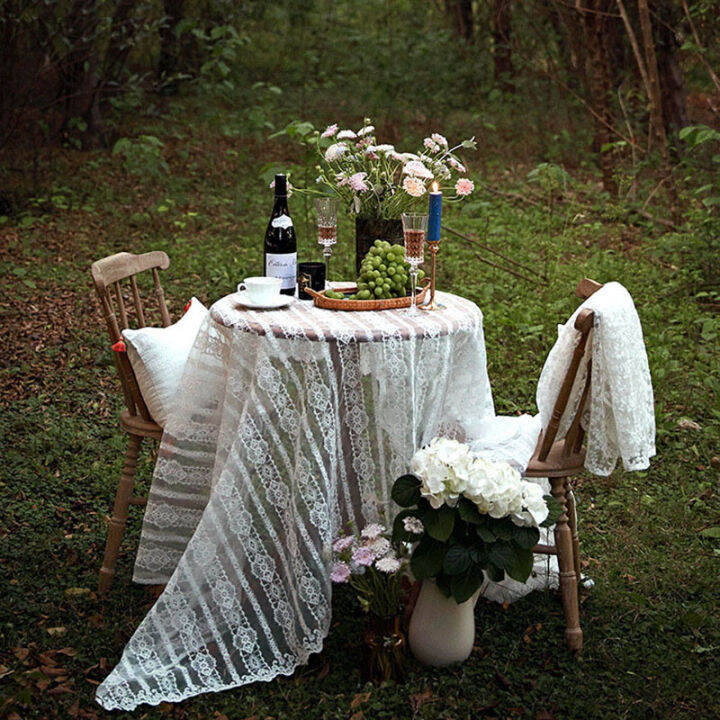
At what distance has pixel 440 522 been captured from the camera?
8.04 feet

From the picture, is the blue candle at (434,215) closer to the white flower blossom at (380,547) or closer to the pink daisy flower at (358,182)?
the pink daisy flower at (358,182)

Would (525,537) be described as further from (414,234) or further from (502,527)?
(414,234)

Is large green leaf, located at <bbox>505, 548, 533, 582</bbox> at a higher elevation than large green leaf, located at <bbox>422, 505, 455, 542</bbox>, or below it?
below

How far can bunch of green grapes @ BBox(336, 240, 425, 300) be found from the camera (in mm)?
2873

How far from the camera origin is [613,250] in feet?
22.0

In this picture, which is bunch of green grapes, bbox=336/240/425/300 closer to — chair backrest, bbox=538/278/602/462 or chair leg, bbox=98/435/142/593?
chair backrest, bbox=538/278/602/462

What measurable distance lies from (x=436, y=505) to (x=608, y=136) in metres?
6.16

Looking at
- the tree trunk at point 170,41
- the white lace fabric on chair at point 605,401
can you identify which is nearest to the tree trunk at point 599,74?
the tree trunk at point 170,41

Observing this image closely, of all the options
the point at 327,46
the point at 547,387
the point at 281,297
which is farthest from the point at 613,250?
the point at 327,46

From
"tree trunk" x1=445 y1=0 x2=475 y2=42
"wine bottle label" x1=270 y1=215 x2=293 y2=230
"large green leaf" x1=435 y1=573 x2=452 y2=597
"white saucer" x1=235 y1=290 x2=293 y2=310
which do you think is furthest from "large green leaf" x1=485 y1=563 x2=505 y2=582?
"tree trunk" x1=445 y1=0 x2=475 y2=42

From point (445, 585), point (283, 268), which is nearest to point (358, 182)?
point (283, 268)

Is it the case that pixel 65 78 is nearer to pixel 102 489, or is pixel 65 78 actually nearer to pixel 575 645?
pixel 102 489

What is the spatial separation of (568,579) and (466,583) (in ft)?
1.56

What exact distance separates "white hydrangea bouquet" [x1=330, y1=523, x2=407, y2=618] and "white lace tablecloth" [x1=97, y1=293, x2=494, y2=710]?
90 millimetres
